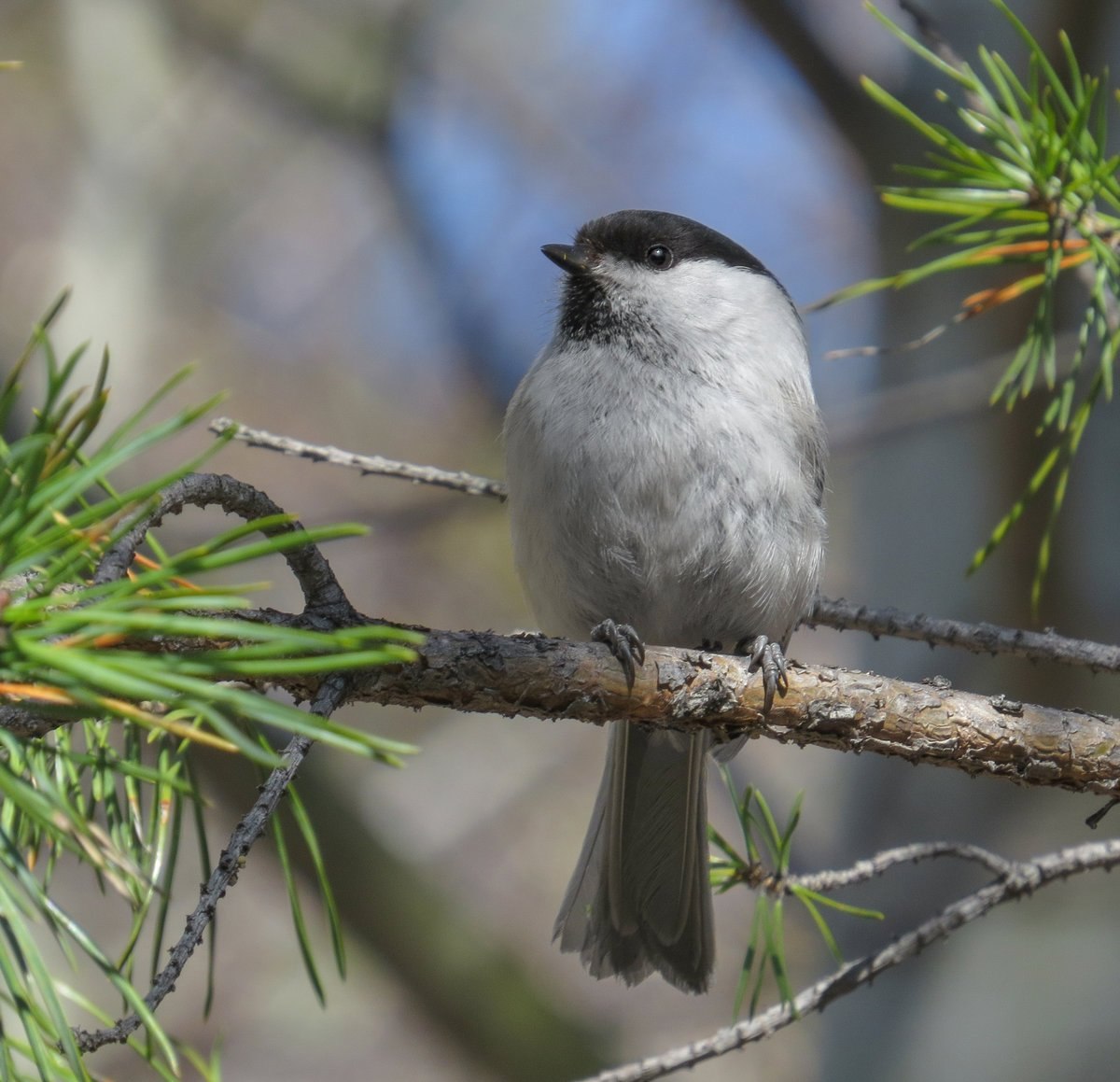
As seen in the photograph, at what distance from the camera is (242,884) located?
19.6 feet

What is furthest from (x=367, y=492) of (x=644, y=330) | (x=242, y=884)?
(x=644, y=330)

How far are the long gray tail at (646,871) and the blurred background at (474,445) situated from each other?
98 centimetres

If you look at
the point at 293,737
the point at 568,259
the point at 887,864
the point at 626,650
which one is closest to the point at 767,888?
the point at 887,864

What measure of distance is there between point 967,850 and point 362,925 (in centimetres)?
235

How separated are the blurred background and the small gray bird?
369 millimetres

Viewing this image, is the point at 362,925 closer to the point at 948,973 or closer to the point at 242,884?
the point at 948,973

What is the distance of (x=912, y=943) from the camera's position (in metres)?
1.50

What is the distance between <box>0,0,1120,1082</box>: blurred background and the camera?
3340 mm

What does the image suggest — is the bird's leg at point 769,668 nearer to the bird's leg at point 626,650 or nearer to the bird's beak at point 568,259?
the bird's leg at point 626,650

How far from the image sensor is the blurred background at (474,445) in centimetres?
334

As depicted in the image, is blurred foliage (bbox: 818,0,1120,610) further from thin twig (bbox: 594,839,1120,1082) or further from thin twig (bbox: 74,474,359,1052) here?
thin twig (bbox: 74,474,359,1052)

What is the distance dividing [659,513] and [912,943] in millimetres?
815

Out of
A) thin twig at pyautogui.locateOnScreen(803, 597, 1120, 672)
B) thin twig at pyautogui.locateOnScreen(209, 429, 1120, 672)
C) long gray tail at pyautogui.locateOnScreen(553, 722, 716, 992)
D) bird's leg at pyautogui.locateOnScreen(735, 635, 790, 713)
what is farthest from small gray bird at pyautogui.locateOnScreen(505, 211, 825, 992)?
bird's leg at pyautogui.locateOnScreen(735, 635, 790, 713)

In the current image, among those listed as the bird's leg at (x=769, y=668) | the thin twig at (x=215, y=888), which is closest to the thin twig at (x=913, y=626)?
the bird's leg at (x=769, y=668)
